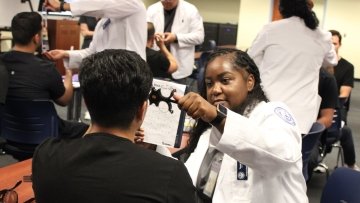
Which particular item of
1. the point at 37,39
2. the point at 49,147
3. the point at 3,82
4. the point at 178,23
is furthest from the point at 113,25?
the point at 49,147

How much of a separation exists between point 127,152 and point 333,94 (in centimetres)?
274

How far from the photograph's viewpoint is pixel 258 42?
3002mm

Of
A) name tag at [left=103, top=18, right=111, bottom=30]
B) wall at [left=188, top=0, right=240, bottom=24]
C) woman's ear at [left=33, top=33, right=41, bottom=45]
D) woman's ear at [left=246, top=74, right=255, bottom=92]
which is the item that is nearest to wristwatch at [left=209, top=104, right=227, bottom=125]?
woman's ear at [left=246, top=74, right=255, bottom=92]

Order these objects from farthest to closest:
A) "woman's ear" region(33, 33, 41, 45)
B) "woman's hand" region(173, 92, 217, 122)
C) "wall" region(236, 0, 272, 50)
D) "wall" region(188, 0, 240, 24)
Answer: "wall" region(188, 0, 240, 24)
"wall" region(236, 0, 272, 50)
"woman's ear" region(33, 33, 41, 45)
"woman's hand" region(173, 92, 217, 122)

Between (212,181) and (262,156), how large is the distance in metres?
0.31

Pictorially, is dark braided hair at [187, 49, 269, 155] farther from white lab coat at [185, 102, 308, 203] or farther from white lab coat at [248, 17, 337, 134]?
white lab coat at [248, 17, 337, 134]

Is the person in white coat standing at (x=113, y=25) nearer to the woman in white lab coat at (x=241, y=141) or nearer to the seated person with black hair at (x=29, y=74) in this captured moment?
the seated person with black hair at (x=29, y=74)

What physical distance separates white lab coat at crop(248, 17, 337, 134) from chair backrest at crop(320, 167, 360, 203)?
1.17 meters

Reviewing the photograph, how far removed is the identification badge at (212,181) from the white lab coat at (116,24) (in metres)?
1.58

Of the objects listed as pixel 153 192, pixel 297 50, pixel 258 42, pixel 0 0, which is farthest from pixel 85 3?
pixel 0 0

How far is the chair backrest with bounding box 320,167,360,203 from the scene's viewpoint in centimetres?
168

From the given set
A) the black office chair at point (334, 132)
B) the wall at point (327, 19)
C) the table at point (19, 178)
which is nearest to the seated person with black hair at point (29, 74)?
the table at point (19, 178)

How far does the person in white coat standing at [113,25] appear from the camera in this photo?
2.81 meters

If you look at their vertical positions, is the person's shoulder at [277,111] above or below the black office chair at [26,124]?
above
